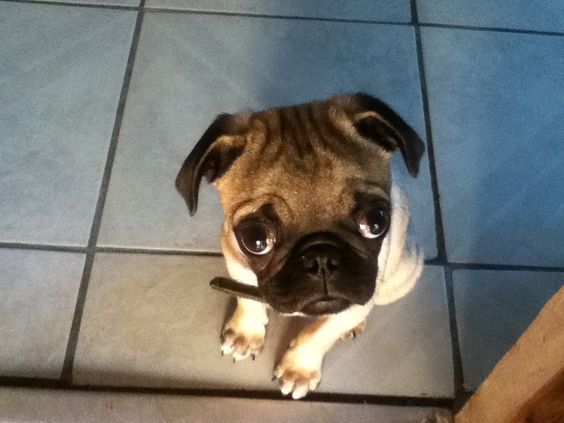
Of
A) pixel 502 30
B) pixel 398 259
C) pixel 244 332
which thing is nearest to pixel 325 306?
pixel 398 259

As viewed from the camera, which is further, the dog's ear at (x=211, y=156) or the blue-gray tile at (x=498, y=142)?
the blue-gray tile at (x=498, y=142)

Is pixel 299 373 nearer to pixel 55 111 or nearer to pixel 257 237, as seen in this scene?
pixel 257 237

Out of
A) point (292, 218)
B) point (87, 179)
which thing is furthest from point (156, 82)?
point (292, 218)

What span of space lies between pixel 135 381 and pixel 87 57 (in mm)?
922

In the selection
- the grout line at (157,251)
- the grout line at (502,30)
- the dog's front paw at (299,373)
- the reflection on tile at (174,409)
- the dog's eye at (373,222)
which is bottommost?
the reflection on tile at (174,409)

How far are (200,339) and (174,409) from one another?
0.17 meters

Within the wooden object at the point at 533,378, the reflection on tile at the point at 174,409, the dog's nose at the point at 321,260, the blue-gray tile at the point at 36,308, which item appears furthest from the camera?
the blue-gray tile at the point at 36,308

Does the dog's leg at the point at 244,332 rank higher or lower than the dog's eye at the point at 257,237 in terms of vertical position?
lower

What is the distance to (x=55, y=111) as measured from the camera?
175 centimetres

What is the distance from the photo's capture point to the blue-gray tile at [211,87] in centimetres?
161

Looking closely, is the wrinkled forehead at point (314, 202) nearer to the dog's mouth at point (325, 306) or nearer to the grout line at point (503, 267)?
the dog's mouth at point (325, 306)

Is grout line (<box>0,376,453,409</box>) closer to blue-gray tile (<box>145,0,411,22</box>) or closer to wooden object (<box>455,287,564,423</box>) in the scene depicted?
wooden object (<box>455,287,564,423</box>)

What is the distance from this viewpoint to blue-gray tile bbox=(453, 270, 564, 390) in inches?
58.4

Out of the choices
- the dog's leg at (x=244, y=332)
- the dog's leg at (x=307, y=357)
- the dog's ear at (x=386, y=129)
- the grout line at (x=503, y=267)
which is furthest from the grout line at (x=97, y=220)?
the grout line at (x=503, y=267)
